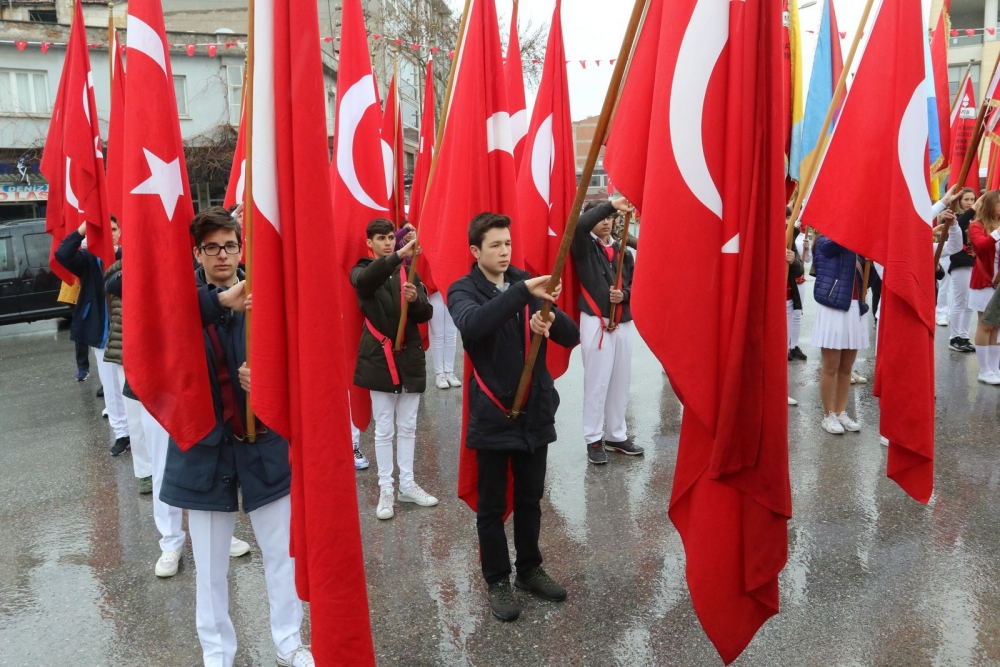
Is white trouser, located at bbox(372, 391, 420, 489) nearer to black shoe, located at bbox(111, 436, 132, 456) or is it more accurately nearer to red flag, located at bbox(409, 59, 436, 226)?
black shoe, located at bbox(111, 436, 132, 456)

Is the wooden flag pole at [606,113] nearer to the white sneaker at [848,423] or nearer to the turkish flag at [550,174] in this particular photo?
the turkish flag at [550,174]

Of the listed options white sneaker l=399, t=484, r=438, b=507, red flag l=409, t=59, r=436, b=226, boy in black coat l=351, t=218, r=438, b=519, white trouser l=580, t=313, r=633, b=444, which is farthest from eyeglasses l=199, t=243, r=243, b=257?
red flag l=409, t=59, r=436, b=226

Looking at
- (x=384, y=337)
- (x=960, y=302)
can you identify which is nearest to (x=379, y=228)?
(x=384, y=337)

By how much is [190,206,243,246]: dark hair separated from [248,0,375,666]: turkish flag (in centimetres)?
60

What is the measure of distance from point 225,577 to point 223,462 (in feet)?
1.72

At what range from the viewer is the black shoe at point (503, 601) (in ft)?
12.7

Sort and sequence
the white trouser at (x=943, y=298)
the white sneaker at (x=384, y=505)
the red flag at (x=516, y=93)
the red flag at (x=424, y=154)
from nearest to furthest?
the white sneaker at (x=384, y=505), the red flag at (x=516, y=93), the red flag at (x=424, y=154), the white trouser at (x=943, y=298)

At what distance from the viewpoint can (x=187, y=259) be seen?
3.11 metres

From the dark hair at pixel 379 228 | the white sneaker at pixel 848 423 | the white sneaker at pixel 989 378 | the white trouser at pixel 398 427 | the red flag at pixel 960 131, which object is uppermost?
the red flag at pixel 960 131

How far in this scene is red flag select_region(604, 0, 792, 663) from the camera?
276cm

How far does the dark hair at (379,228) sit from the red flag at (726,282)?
275 centimetres

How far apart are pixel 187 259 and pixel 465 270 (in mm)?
1929

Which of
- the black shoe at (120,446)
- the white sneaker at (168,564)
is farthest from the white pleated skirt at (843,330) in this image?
the black shoe at (120,446)

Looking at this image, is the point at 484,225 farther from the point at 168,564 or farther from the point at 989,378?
the point at 989,378
